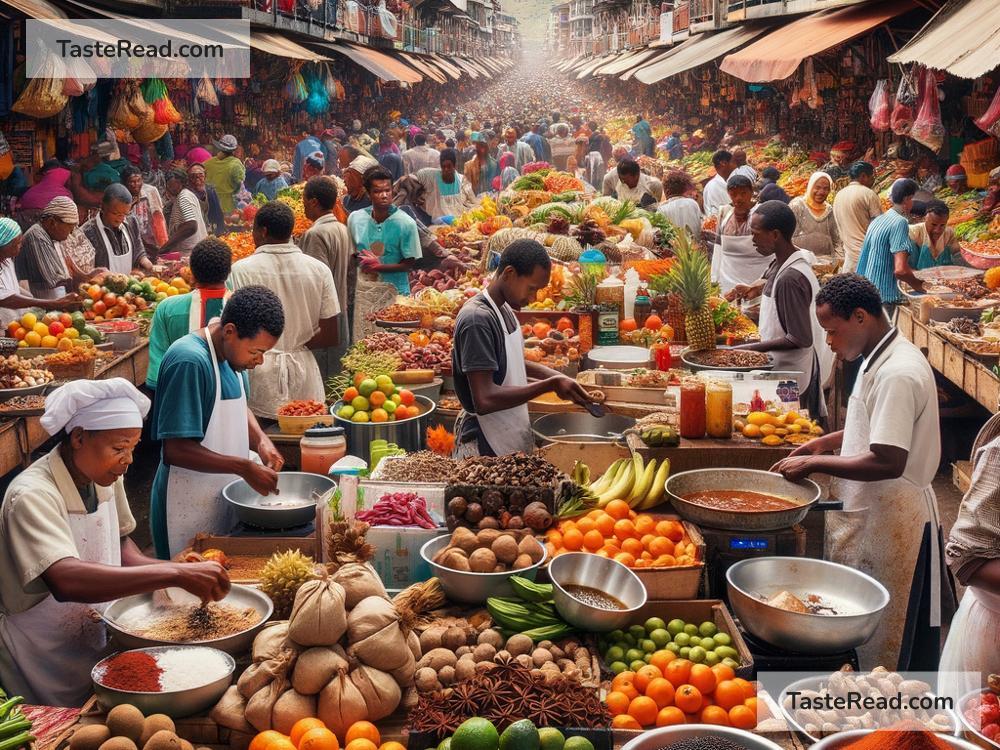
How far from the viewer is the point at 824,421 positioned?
243 inches

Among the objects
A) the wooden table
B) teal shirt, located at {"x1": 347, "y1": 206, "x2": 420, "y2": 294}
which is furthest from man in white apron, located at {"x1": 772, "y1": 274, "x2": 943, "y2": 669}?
teal shirt, located at {"x1": 347, "y1": 206, "x2": 420, "y2": 294}

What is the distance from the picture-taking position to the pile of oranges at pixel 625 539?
3576mm

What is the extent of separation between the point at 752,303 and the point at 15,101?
6390 mm

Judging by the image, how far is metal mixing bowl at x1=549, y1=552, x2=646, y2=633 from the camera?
10.5 feet

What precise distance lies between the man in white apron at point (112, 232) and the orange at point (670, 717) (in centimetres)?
766

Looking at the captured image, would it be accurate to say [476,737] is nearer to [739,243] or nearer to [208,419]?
[208,419]

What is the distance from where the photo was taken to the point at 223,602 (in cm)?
321

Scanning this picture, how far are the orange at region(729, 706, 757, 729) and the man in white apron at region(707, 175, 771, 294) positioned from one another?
6.42m

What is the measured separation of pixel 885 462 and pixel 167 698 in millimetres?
2647

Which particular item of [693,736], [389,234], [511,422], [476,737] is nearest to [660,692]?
[693,736]

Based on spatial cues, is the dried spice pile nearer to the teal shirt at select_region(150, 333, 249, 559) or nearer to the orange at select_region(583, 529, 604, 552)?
the orange at select_region(583, 529, 604, 552)

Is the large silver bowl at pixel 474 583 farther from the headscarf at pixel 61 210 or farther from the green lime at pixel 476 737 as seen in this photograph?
the headscarf at pixel 61 210

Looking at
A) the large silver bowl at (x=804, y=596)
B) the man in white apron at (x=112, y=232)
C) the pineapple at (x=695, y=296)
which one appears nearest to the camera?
the large silver bowl at (x=804, y=596)

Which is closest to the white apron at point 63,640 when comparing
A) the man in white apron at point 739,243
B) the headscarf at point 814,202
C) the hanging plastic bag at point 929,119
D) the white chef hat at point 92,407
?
the white chef hat at point 92,407
